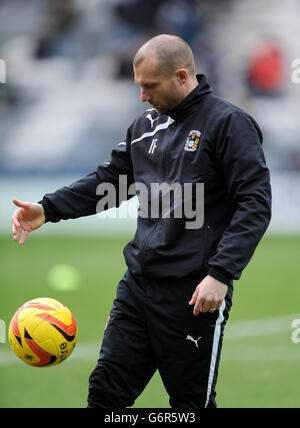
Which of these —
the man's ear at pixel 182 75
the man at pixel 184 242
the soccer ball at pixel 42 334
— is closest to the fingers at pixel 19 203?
the soccer ball at pixel 42 334

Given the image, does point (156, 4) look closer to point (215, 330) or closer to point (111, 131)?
point (111, 131)

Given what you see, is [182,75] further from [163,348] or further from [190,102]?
[163,348]

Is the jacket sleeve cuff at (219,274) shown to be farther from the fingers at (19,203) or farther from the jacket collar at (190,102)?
the fingers at (19,203)

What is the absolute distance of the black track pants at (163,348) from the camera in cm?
383

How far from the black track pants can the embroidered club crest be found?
0.70 m

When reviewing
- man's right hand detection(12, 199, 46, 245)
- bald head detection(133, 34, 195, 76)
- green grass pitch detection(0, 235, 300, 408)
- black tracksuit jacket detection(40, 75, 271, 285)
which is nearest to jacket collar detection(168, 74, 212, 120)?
black tracksuit jacket detection(40, 75, 271, 285)

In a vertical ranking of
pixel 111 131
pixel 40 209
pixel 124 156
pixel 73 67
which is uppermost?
pixel 73 67

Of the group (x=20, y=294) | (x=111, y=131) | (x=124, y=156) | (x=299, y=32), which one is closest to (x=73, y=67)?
(x=111, y=131)

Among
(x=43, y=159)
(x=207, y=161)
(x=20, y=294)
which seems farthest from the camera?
(x=43, y=159)

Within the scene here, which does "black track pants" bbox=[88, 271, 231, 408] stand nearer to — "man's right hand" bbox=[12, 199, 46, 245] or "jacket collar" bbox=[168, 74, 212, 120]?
"man's right hand" bbox=[12, 199, 46, 245]

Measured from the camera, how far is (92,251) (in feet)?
43.4

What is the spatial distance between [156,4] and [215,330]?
60.0 feet

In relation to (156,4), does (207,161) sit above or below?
below

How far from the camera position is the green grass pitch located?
5363 mm
